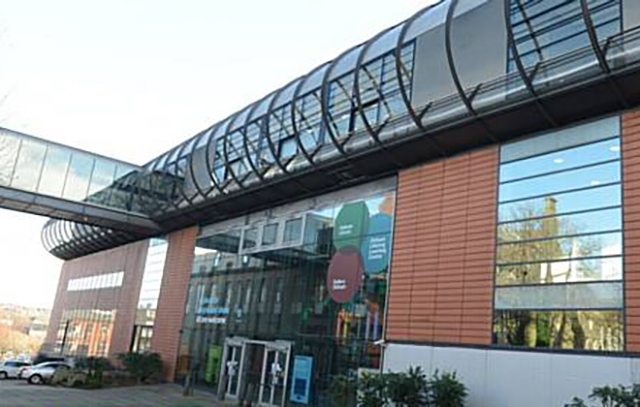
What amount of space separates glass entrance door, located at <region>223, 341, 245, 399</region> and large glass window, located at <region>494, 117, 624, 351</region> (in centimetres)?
1069

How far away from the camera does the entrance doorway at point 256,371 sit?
1792cm

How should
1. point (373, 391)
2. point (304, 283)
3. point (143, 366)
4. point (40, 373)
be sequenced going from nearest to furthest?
point (373, 391), point (304, 283), point (143, 366), point (40, 373)

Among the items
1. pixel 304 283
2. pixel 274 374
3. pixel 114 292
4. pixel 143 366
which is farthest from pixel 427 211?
pixel 114 292

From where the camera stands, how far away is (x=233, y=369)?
2003 centimetres

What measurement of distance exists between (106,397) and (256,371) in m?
5.41

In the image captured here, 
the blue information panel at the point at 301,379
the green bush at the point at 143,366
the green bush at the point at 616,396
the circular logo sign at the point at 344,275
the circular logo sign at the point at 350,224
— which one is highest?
the circular logo sign at the point at 350,224

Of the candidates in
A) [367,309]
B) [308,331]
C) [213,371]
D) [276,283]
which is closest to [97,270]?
[213,371]

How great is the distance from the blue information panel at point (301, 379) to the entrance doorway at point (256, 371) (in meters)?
0.42

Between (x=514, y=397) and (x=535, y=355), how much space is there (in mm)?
955

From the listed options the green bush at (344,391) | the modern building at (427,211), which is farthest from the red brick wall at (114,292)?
the green bush at (344,391)

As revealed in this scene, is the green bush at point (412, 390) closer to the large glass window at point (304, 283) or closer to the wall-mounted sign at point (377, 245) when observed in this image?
the large glass window at point (304, 283)

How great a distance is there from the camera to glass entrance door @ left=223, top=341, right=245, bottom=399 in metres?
19.8

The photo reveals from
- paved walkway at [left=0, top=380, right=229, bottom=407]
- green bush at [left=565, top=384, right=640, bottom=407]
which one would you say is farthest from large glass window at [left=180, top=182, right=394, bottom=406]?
green bush at [left=565, top=384, right=640, bottom=407]

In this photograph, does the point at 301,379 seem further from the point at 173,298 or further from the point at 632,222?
the point at 632,222
